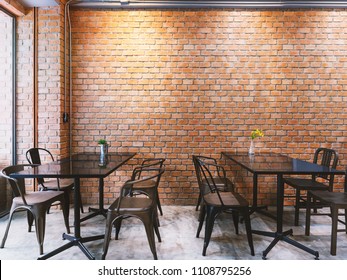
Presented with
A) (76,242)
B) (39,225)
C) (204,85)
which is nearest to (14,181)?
(39,225)

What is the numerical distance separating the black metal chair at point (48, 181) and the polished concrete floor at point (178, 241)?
49 centimetres

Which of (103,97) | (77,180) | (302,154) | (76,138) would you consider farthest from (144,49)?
(302,154)

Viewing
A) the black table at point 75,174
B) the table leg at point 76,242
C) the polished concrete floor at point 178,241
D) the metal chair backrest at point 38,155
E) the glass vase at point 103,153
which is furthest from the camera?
the metal chair backrest at point 38,155

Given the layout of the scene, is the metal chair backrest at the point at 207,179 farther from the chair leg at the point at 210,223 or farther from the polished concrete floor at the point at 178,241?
the polished concrete floor at the point at 178,241

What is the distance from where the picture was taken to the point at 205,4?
4664 mm

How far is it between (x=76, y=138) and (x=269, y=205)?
324 centimetres

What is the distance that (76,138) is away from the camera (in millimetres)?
4891

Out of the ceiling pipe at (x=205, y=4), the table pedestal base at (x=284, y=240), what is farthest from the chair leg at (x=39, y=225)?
the ceiling pipe at (x=205, y=4)

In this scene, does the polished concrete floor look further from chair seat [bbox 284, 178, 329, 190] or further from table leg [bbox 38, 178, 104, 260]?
chair seat [bbox 284, 178, 329, 190]

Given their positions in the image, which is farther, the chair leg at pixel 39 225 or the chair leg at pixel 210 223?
the chair leg at pixel 210 223

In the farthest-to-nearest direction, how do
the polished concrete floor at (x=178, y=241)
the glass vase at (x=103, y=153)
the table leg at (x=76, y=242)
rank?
1. the glass vase at (x=103, y=153)
2. the polished concrete floor at (x=178, y=241)
3. the table leg at (x=76, y=242)

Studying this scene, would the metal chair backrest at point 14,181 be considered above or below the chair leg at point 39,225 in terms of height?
above

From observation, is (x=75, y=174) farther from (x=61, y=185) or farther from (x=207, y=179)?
(x=207, y=179)

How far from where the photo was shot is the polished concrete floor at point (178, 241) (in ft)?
10.1
